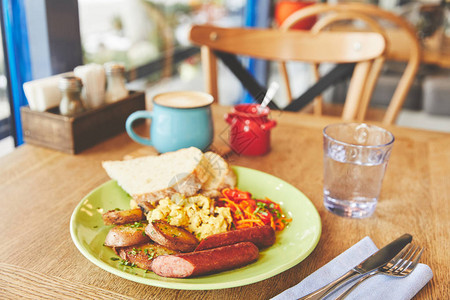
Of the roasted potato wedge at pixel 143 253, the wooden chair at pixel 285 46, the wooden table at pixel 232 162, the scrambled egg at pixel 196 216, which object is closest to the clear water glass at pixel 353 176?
the wooden table at pixel 232 162

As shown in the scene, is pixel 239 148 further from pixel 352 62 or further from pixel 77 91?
pixel 352 62

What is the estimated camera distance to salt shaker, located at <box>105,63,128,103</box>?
124 cm

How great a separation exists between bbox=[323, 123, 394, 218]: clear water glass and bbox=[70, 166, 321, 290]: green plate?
0.29 ft

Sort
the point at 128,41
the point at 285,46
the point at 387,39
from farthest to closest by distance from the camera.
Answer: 1. the point at 128,41
2. the point at 285,46
3. the point at 387,39

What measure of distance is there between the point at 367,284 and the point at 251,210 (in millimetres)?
257

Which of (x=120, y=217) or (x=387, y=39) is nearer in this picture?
(x=120, y=217)

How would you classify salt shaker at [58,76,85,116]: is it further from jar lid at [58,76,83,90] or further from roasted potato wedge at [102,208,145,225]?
roasted potato wedge at [102,208,145,225]

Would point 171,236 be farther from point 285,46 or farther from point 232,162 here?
point 285,46

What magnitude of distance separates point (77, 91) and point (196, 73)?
2.96 metres

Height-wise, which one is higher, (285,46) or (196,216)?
(285,46)

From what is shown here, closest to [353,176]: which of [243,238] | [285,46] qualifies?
[243,238]

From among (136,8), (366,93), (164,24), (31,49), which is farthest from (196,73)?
(31,49)

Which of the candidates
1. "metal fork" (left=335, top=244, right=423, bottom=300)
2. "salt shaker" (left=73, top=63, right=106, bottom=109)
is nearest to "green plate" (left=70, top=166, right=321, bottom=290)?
"metal fork" (left=335, top=244, right=423, bottom=300)

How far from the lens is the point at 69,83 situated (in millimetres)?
1067
